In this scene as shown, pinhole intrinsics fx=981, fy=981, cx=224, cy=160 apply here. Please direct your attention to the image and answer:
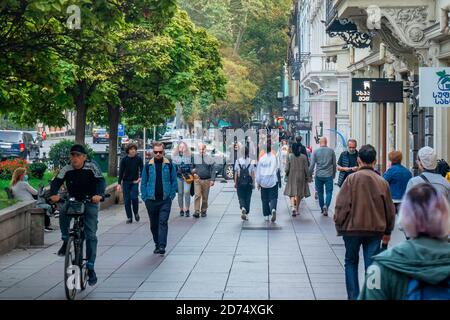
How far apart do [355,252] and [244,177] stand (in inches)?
440

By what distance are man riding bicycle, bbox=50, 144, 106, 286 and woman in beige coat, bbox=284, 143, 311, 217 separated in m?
11.1

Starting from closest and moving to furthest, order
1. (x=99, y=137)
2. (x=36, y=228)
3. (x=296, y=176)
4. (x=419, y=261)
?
(x=419, y=261)
(x=36, y=228)
(x=296, y=176)
(x=99, y=137)

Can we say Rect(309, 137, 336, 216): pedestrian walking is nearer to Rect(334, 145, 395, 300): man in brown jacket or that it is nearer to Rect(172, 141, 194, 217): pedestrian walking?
Rect(172, 141, 194, 217): pedestrian walking

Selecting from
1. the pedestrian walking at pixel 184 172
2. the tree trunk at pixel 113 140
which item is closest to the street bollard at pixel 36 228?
the pedestrian walking at pixel 184 172

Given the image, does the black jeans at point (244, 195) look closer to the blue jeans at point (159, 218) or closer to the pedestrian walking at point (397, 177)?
the blue jeans at point (159, 218)

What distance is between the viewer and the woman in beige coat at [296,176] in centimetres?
2214

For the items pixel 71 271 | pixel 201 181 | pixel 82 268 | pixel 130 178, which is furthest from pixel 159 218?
Answer: pixel 201 181

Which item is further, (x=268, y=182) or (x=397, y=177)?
(x=268, y=182)

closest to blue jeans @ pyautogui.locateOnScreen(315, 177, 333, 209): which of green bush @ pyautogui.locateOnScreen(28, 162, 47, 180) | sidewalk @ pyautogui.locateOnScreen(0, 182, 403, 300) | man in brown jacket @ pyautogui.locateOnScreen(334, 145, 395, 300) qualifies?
sidewalk @ pyautogui.locateOnScreen(0, 182, 403, 300)

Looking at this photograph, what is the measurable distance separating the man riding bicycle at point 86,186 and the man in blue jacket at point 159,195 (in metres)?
3.34

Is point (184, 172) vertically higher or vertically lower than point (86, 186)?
lower

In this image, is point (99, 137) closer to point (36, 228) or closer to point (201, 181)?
point (201, 181)

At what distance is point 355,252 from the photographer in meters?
9.90

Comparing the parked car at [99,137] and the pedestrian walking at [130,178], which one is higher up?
the parked car at [99,137]
